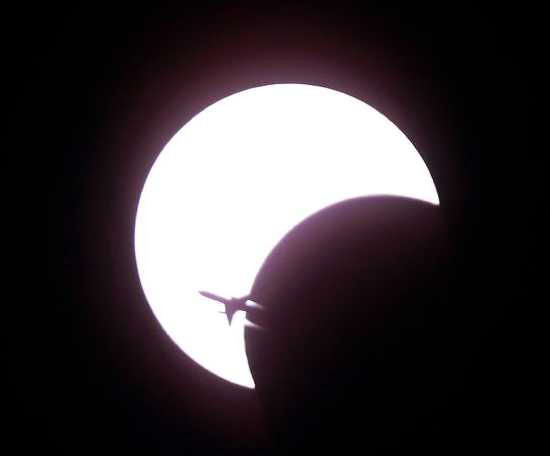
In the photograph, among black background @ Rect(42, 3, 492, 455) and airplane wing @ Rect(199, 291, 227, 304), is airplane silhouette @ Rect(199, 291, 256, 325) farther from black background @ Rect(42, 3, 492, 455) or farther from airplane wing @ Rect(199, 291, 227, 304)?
black background @ Rect(42, 3, 492, 455)

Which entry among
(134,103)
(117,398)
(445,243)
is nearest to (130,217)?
(134,103)

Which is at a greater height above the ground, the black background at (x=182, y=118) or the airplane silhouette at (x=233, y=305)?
the black background at (x=182, y=118)

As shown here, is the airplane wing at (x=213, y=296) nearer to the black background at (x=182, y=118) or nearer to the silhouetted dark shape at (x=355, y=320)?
the silhouetted dark shape at (x=355, y=320)

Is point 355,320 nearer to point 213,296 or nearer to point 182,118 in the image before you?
point 213,296

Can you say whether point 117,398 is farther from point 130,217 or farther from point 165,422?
point 130,217

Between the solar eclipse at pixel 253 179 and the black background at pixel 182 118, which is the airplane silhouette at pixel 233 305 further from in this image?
the black background at pixel 182 118

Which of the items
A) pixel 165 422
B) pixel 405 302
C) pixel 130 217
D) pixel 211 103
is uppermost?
pixel 211 103

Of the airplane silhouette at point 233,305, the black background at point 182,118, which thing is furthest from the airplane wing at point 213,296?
the black background at point 182,118
